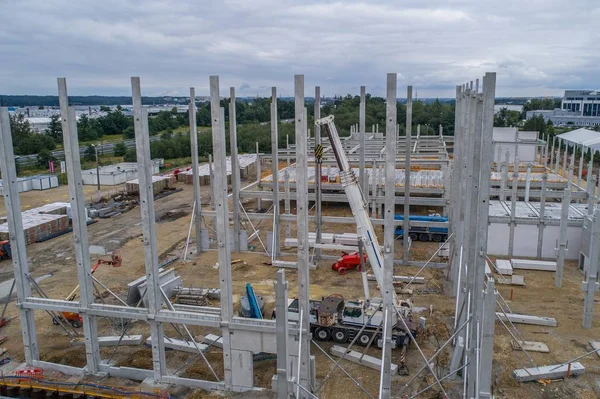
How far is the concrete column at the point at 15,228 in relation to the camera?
10969 millimetres

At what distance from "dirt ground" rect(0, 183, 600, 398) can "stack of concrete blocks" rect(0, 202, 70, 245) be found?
679mm

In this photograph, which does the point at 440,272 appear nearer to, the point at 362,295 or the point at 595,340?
the point at 362,295

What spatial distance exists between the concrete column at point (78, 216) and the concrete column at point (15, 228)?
1446 mm

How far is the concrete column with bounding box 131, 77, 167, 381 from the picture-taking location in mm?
10211

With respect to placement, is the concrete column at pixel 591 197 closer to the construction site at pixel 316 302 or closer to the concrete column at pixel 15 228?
the construction site at pixel 316 302

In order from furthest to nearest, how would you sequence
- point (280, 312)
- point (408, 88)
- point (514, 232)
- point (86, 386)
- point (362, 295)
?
point (514, 232)
point (408, 88)
point (362, 295)
point (86, 386)
point (280, 312)

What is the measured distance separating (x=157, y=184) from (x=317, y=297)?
23.2 meters

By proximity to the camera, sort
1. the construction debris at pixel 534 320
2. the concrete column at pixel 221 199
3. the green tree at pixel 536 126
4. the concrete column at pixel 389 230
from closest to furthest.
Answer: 1. the concrete column at pixel 389 230
2. the concrete column at pixel 221 199
3. the construction debris at pixel 534 320
4. the green tree at pixel 536 126

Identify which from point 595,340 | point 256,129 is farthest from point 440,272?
point 256,129

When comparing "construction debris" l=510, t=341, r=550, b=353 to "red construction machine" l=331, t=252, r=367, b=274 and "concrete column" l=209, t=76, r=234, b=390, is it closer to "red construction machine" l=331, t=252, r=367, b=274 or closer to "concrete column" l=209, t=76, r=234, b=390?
"red construction machine" l=331, t=252, r=367, b=274

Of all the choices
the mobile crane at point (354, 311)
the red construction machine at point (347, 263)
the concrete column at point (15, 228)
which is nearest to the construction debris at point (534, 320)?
the mobile crane at point (354, 311)

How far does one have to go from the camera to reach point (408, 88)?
18062mm

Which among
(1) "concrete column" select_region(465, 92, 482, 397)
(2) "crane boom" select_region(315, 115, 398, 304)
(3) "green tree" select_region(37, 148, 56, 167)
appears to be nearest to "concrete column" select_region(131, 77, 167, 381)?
(2) "crane boom" select_region(315, 115, 398, 304)

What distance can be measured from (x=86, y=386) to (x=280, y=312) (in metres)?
6.29
